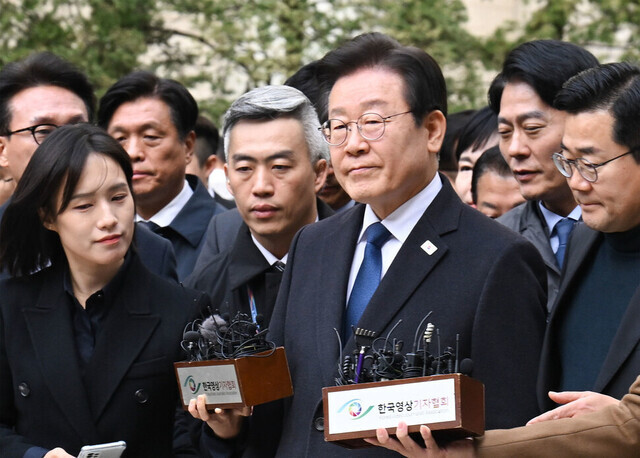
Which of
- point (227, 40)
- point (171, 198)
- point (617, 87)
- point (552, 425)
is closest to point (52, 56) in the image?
point (171, 198)

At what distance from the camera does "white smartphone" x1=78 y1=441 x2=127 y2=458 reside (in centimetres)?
427

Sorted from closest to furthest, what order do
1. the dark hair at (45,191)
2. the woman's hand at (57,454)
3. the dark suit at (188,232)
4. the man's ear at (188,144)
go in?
the woman's hand at (57,454)
the dark hair at (45,191)
the dark suit at (188,232)
the man's ear at (188,144)

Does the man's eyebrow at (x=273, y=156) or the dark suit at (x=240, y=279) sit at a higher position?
→ the man's eyebrow at (x=273, y=156)

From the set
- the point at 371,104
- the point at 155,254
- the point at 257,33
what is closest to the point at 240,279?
the point at 155,254

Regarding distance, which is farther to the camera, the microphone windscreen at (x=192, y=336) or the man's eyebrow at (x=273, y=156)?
the man's eyebrow at (x=273, y=156)

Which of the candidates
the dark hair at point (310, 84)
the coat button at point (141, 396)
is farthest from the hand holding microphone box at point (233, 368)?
the dark hair at point (310, 84)

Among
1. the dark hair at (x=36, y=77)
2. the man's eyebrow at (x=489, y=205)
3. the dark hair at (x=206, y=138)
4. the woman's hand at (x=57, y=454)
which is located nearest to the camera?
the woman's hand at (x=57, y=454)

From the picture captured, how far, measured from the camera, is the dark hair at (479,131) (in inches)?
283

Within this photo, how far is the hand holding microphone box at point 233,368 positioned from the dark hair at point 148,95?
2.98 m

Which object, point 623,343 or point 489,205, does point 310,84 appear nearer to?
point 489,205

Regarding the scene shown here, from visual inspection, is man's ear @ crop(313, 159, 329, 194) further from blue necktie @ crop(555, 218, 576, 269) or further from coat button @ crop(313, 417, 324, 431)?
coat button @ crop(313, 417, 324, 431)

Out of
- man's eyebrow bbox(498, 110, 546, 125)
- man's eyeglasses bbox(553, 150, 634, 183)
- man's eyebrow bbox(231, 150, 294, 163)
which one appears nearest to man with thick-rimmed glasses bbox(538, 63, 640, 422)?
man's eyeglasses bbox(553, 150, 634, 183)

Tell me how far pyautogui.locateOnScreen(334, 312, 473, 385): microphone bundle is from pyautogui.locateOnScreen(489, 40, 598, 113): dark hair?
192 cm

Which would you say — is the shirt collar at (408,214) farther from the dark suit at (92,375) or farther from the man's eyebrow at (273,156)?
the man's eyebrow at (273,156)
